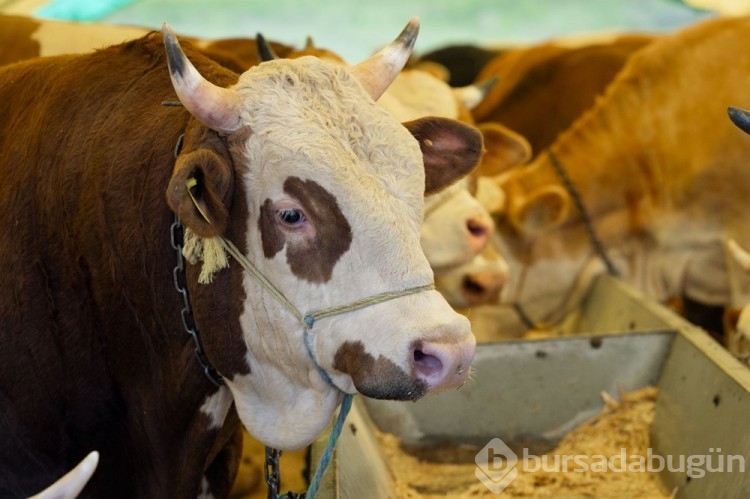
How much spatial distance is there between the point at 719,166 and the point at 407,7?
5294mm

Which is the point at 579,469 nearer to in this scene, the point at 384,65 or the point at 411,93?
the point at 384,65

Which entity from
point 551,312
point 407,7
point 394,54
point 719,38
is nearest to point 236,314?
point 394,54

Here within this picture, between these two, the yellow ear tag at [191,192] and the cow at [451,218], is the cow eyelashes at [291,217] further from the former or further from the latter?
the cow at [451,218]

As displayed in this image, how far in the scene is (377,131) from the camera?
1.79 meters

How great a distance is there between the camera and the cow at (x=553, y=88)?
594 centimetres

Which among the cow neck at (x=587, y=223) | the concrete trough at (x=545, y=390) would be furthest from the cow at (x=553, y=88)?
the concrete trough at (x=545, y=390)

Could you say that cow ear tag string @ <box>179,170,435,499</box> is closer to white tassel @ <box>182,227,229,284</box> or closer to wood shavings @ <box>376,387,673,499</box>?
white tassel @ <box>182,227,229,284</box>

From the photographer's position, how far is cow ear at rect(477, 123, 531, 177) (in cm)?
449

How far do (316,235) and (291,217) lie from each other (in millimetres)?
62

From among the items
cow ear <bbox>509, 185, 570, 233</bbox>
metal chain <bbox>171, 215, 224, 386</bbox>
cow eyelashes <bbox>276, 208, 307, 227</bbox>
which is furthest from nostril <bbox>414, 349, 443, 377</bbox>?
cow ear <bbox>509, 185, 570, 233</bbox>

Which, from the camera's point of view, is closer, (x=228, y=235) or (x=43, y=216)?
(x=228, y=235)

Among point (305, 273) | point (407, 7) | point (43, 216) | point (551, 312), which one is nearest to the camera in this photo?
point (305, 273)

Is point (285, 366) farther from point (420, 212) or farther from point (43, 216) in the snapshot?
point (43, 216)

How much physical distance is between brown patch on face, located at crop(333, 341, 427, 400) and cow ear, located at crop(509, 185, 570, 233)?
283cm
